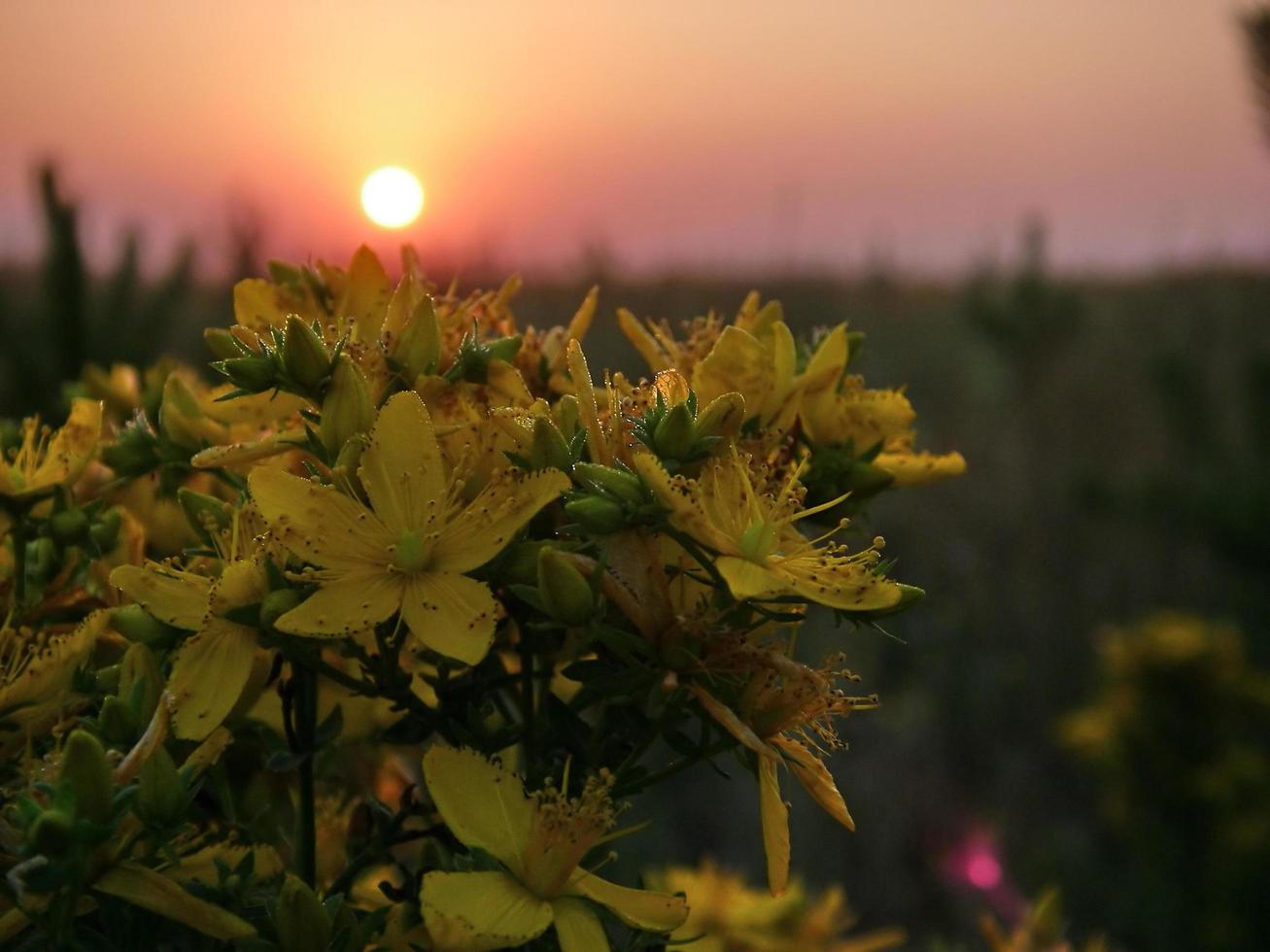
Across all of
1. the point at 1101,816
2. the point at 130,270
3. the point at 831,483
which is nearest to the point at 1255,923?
the point at 1101,816

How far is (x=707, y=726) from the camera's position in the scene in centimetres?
86

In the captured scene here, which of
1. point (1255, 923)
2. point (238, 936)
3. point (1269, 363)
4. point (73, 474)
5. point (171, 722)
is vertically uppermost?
point (73, 474)

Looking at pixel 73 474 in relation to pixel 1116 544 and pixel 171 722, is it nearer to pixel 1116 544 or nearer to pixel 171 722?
pixel 171 722

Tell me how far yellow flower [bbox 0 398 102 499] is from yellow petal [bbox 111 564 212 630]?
0.80 ft

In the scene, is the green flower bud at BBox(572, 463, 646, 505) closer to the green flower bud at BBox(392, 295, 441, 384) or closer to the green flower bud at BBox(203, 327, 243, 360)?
the green flower bud at BBox(392, 295, 441, 384)

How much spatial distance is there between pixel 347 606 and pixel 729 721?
0.26 m

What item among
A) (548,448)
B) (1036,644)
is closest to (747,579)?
(548,448)

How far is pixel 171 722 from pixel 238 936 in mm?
144

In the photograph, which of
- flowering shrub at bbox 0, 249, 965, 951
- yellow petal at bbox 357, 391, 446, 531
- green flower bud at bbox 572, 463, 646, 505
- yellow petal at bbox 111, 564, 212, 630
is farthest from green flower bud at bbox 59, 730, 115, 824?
green flower bud at bbox 572, 463, 646, 505

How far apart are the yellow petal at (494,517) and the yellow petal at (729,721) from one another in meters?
0.16

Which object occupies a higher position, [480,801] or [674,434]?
[674,434]

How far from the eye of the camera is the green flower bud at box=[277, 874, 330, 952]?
0.79 metres

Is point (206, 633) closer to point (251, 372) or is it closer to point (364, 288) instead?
point (251, 372)

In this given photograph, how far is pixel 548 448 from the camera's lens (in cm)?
81
